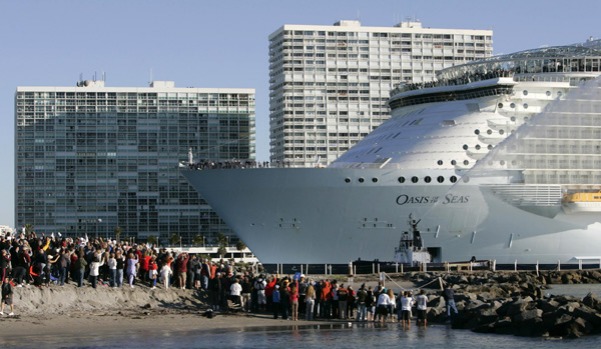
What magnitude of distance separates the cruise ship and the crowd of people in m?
24.3

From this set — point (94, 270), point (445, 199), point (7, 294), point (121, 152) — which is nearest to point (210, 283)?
point (94, 270)

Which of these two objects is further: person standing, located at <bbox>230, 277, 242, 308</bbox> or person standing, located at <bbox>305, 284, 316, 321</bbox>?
person standing, located at <bbox>230, 277, 242, 308</bbox>

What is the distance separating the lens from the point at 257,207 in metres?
67.1

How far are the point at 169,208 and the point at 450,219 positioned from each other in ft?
349

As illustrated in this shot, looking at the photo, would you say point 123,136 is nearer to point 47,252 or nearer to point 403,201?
point 403,201

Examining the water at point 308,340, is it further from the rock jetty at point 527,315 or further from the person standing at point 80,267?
the person standing at point 80,267

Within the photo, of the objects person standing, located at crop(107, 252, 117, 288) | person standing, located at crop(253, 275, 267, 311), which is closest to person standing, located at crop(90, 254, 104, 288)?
person standing, located at crop(107, 252, 117, 288)

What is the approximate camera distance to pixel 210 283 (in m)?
41.2

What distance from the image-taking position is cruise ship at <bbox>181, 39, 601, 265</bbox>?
65875mm

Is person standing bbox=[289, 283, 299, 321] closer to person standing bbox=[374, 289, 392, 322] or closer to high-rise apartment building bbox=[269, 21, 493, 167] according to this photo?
person standing bbox=[374, 289, 392, 322]

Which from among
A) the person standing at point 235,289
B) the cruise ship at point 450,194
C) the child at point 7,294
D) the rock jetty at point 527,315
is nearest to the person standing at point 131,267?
the person standing at point 235,289

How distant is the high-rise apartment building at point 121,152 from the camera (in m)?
169

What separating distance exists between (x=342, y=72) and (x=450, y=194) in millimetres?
121424

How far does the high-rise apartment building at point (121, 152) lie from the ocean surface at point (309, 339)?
5087 inches
